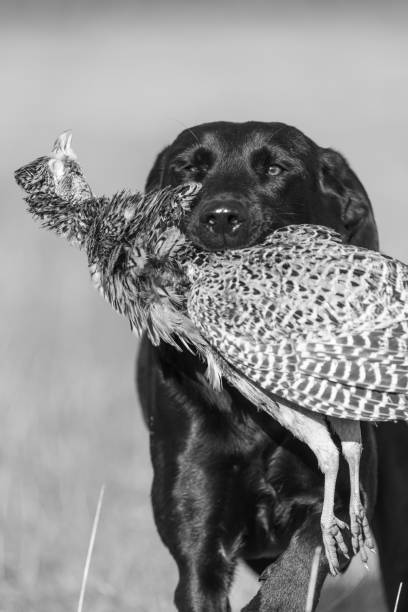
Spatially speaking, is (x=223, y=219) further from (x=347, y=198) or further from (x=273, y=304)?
(x=347, y=198)

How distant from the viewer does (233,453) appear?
471 cm

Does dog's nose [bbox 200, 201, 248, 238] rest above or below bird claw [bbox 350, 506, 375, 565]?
above

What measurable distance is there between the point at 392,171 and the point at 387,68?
207 inches

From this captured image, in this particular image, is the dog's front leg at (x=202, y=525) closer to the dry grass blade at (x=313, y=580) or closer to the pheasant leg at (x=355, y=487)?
the dry grass blade at (x=313, y=580)

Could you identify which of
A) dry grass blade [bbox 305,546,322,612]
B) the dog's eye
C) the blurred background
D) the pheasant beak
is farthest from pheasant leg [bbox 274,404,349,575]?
the blurred background

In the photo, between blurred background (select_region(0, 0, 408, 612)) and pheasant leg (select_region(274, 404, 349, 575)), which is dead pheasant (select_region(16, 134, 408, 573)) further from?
blurred background (select_region(0, 0, 408, 612))

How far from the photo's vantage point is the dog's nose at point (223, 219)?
4.31m

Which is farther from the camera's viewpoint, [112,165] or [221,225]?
[112,165]

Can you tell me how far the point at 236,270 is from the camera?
13.1 ft

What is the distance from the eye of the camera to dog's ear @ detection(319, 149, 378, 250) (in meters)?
5.38

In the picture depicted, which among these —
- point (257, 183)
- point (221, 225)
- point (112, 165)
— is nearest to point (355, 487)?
point (221, 225)

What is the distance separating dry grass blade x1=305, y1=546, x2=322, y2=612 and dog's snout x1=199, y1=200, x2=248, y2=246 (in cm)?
97

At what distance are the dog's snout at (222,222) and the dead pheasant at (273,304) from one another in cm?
8

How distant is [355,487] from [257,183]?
4.18 ft
